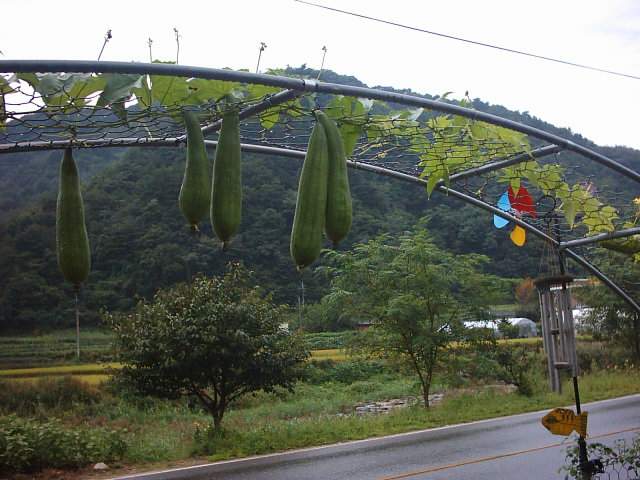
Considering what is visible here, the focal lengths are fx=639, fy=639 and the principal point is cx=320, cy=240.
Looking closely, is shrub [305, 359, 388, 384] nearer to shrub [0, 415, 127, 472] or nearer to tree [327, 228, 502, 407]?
tree [327, 228, 502, 407]

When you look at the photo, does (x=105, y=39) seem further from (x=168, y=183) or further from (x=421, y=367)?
(x=168, y=183)

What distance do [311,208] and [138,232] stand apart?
3081cm

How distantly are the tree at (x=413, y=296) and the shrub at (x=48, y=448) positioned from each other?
6.71m

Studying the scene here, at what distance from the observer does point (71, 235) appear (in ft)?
5.89

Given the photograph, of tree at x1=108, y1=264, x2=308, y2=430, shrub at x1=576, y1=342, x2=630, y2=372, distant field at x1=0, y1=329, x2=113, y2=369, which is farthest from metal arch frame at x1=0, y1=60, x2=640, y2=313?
distant field at x1=0, y1=329, x2=113, y2=369

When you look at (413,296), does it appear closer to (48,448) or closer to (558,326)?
(48,448)

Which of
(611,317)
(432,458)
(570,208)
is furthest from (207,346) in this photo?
(611,317)

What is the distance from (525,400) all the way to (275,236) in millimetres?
14599

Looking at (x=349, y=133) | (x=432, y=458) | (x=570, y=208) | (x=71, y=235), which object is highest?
(x=349, y=133)

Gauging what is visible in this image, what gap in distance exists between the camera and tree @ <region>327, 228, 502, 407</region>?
614 inches

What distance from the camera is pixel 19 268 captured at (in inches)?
1225

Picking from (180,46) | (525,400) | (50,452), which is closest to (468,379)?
(525,400)

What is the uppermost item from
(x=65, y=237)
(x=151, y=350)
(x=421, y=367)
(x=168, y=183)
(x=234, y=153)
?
(x=168, y=183)

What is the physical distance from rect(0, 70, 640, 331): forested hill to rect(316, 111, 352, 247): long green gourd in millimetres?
25060
